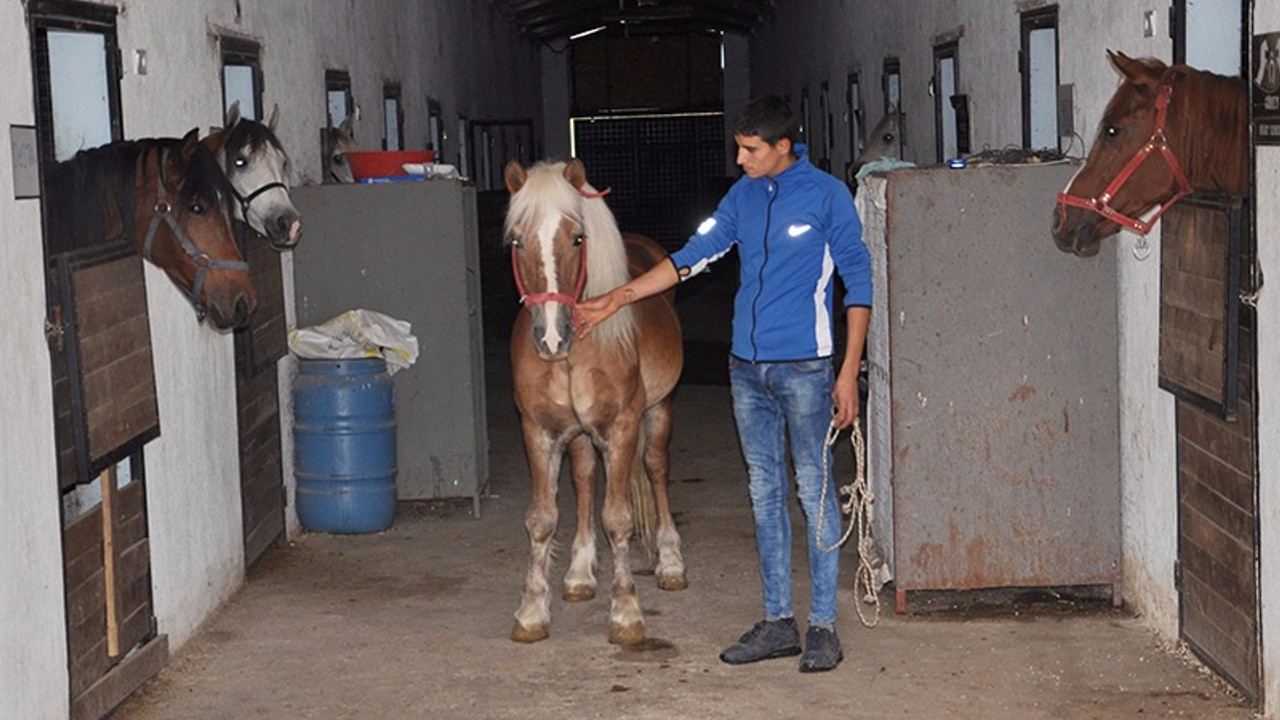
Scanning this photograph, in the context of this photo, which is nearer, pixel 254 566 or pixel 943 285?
pixel 943 285

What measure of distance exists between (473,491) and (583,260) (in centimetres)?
276

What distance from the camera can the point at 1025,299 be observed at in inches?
240

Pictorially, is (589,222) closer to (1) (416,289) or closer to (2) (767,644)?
(2) (767,644)

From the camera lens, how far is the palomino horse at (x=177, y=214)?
5.14 meters

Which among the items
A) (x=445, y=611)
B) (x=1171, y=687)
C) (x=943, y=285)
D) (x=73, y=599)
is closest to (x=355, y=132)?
(x=445, y=611)

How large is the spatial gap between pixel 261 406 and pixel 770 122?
2924mm

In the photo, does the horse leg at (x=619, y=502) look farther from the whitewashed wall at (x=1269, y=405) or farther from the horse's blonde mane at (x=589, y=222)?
the whitewashed wall at (x=1269, y=405)

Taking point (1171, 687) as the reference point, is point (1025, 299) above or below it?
above

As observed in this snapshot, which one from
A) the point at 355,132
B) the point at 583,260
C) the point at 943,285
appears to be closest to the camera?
the point at 583,260

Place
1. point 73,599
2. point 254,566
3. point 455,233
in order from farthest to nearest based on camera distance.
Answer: point 455,233, point 254,566, point 73,599

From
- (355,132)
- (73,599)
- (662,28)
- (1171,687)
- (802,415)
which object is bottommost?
(1171,687)

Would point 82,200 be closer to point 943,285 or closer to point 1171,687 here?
point 943,285

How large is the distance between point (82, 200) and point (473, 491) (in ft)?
11.4

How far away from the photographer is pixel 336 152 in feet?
28.0
